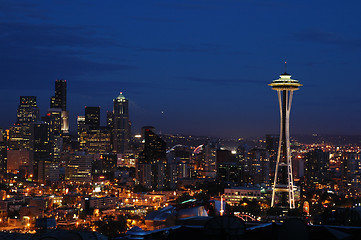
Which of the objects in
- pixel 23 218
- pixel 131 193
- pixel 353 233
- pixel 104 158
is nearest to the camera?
pixel 353 233

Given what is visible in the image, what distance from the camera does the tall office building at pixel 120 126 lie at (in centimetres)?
11706

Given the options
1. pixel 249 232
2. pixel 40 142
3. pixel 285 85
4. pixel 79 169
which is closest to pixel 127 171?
pixel 79 169

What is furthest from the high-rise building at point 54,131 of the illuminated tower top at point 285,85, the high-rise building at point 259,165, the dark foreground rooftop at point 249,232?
the dark foreground rooftop at point 249,232

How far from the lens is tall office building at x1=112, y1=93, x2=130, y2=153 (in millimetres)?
117062

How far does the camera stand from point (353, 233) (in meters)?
8.09

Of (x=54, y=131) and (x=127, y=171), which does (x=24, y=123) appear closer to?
(x=54, y=131)

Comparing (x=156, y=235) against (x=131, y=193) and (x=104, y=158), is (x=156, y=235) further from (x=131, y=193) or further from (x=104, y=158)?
(x=104, y=158)

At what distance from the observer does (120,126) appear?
119438mm

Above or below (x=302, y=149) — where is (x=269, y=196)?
below

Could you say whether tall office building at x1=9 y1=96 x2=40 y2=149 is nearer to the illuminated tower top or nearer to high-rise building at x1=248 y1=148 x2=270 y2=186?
high-rise building at x1=248 y1=148 x2=270 y2=186

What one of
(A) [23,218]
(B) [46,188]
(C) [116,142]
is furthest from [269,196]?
(C) [116,142]

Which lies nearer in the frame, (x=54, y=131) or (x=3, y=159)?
(x=3, y=159)

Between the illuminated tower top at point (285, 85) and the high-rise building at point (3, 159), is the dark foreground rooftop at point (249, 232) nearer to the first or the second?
the illuminated tower top at point (285, 85)

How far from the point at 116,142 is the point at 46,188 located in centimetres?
4151
